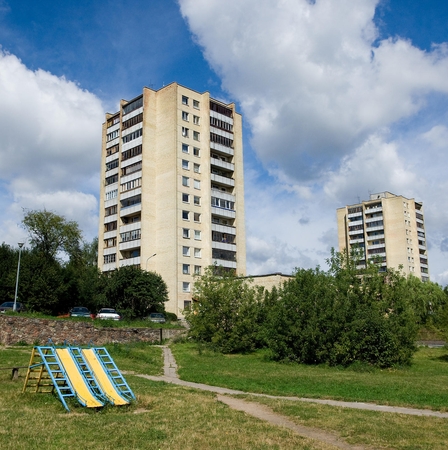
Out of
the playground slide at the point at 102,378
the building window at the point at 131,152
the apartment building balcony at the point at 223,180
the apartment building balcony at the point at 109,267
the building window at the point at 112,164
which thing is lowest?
the playground slide at the point at 102,378

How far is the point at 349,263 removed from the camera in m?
26.9

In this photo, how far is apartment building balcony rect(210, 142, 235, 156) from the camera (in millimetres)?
65412

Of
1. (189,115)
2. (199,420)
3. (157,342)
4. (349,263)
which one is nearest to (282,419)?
→ (199,420)

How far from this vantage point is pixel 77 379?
11453 mm

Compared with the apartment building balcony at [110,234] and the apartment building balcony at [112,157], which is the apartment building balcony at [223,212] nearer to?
the apartment building balcony at [110,234]

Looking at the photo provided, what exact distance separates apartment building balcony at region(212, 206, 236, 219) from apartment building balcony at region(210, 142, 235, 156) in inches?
317

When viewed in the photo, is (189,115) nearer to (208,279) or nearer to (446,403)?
(208,279)

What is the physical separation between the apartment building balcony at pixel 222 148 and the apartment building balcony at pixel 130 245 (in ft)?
52.5

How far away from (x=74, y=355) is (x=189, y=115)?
2164 inches

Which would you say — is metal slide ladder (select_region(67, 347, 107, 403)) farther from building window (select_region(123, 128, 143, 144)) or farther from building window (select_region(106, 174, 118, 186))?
building window (select_region(106, 174, 118, 186))

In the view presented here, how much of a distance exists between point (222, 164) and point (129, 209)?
13750 millimetres

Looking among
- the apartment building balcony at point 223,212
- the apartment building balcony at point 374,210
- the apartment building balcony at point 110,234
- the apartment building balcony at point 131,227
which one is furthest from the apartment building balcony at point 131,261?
the apartment building balcony at point 374,210

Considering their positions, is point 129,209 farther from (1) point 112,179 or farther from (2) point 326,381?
(2) point 326,381

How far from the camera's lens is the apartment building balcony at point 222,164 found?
64938 mm
